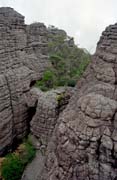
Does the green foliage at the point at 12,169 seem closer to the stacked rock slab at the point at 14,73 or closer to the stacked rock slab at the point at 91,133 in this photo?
the stacked rock slab at the point at 14,73

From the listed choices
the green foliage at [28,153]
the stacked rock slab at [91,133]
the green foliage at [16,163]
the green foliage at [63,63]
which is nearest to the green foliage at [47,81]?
the green foliage at [63,63]

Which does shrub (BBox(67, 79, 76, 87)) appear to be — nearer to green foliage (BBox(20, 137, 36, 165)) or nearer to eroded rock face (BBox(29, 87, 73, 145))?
eroded rock face (BBox(29, 87, 73, 145))

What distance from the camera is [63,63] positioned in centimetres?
3033

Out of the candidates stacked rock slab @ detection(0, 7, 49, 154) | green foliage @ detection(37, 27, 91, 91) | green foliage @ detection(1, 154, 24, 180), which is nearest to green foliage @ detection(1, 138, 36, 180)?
green foliage @ detection(1, 154, 24, 180)

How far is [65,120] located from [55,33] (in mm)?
24243

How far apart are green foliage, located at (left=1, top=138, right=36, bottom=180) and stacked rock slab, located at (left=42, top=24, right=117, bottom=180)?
6.36 meters

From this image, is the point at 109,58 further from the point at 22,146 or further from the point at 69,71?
the point at 69,71

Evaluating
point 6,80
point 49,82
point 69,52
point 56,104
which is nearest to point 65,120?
point 56,104

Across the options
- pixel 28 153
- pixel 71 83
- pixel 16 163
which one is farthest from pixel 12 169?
pixel 71 83

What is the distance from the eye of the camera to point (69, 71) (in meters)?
30.2

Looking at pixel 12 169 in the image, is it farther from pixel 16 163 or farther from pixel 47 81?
pixel 47 81

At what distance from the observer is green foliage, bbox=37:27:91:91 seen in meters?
26.6

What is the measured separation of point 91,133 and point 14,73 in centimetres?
1308

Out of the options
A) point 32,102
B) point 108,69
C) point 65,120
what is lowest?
point 32,102
